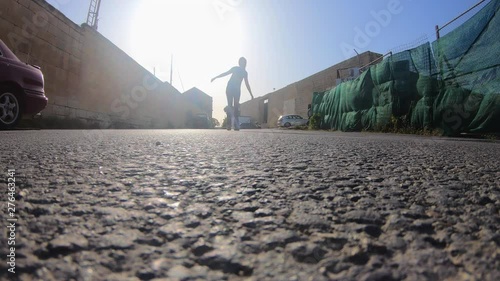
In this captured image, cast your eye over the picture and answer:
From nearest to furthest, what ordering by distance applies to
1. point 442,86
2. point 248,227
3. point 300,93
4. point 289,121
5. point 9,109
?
1. point 248,227
2. point 9,109
3. point 442,86
4. point 289,121
5. point 300,93

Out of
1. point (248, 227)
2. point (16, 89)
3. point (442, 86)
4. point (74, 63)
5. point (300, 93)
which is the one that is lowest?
point (248, 227)

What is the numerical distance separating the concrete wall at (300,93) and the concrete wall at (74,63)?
1503cm

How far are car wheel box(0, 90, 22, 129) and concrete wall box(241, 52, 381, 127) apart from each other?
815 inches

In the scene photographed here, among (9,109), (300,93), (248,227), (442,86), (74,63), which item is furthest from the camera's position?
(300,93)

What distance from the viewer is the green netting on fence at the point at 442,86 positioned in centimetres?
557

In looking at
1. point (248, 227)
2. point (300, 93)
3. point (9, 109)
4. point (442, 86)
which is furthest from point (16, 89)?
point (300, 93)

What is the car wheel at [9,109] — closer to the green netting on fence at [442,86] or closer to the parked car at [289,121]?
the green netting on fence at [442,86]

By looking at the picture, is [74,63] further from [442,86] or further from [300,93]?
[300,93]

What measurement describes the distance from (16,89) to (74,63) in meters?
5.16

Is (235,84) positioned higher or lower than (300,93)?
lower

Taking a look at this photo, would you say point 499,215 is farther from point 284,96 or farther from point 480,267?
point 284,96

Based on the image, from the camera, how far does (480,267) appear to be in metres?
0.54

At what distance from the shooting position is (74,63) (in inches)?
384

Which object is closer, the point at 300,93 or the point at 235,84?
the point at 235,84
